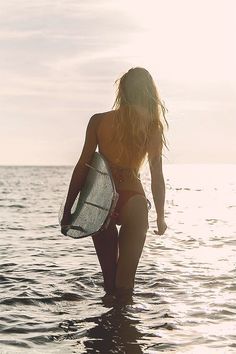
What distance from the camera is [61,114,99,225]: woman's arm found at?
6.41 metres

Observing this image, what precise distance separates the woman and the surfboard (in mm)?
Answer: 99

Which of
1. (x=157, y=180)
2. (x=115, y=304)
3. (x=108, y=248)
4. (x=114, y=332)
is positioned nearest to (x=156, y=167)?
(x=157, y=180)

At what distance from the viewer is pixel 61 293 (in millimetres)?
8195

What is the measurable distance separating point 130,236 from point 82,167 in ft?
3.00

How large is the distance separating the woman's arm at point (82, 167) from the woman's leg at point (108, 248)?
1.49 feet

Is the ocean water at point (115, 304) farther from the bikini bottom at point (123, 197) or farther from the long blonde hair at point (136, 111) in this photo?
the long blonde hair at point (136, 111)

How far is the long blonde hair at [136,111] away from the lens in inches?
243

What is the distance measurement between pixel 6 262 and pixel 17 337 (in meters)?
4.90

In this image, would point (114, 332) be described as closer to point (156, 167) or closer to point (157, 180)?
point (157, 180)

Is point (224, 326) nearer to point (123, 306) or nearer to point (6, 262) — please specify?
point (123, 306)

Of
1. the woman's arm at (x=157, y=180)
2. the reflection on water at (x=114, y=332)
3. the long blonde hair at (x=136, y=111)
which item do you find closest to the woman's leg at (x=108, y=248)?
the reflection on water at (x=114, y=332)

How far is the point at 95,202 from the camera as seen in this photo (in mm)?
6496

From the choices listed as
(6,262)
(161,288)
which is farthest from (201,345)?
(6,262)

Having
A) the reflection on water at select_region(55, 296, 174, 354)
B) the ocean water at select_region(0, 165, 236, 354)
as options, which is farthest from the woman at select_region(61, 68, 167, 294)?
the ocean water at select_region(0, 165, 236, 354)
